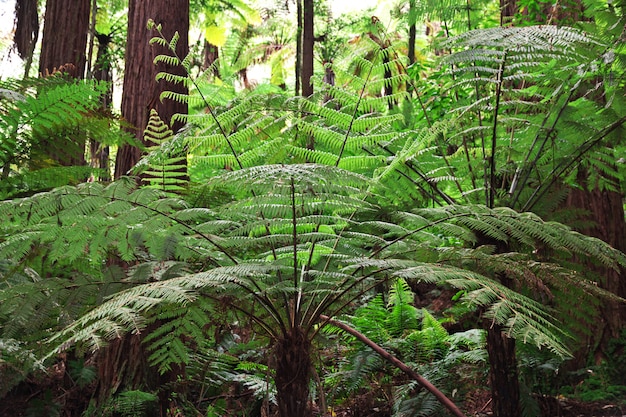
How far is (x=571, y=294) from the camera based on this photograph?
225 cm

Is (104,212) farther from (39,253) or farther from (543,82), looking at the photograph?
(543,82)

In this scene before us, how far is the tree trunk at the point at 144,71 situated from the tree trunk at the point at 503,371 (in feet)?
6.67

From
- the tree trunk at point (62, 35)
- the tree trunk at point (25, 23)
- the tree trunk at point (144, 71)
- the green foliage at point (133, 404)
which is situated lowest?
the green foliage at point (133, 404)

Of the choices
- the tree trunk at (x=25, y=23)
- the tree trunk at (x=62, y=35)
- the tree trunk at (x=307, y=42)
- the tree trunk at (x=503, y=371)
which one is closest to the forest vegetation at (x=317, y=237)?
the tree trunk at (x=503, y=371)

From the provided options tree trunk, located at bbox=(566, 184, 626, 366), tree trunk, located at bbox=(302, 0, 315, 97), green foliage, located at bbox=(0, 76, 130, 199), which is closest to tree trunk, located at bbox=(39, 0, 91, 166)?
green foliage, located at bbox=(0, 76, 130, 199)

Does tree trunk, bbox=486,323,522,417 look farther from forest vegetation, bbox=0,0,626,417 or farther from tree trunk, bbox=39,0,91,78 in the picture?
tree trunk, bbox=39,0,91,78

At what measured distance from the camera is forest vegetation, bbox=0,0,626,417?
180 cm

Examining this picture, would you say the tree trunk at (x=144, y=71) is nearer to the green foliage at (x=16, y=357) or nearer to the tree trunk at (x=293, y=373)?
the green foliage at (x=16, y=357)

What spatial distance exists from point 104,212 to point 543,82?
86.6 inches

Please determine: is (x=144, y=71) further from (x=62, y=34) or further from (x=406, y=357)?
(x=62, y=34)

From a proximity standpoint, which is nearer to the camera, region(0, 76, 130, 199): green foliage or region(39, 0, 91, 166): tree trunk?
region(0, 76, 130, 199): green foliage

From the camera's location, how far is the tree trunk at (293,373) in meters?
1.81

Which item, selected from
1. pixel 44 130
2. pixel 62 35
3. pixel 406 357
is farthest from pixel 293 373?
pixel 62 35

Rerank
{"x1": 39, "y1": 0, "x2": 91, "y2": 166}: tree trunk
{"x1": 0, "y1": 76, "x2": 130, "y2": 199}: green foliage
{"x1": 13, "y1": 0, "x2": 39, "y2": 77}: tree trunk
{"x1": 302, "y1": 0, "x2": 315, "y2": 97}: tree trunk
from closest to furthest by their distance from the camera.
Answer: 1. {"x1": 0, "y1": 76, "x2": 130, "y2": 199}: green foliage
2. {"x1": 39, "y1": 0, "x2": 91, "y2": 166}: tree trunk
3. {"x1": 13, "y1": 0, "x2": 39, "y2": 77}: tree trunk
4. {"x1": 302, "y1": 0, "x2": 315, "y2": 97}: tree trunk
